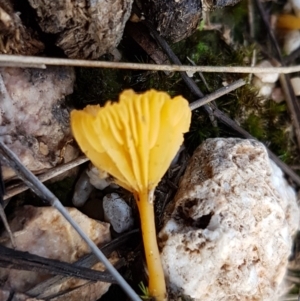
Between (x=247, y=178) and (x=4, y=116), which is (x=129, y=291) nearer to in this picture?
(x=247, y=178)

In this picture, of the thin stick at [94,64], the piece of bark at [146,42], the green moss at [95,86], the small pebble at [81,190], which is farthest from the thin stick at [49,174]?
the piece of bark at [146,42]

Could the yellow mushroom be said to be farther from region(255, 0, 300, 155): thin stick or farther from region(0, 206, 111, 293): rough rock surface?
region(255, 0, 300, 155): thin stick

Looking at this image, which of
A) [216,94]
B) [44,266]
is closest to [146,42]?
[216,94]

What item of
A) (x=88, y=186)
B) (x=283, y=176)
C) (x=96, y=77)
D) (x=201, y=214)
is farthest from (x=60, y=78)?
(x=283, y=176)

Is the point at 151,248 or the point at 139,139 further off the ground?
the point at 139,139

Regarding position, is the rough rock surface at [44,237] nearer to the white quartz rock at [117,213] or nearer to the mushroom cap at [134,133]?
the white quartz rock at [117,213]

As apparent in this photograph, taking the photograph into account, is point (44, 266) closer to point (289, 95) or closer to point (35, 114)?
point (35, 114)
